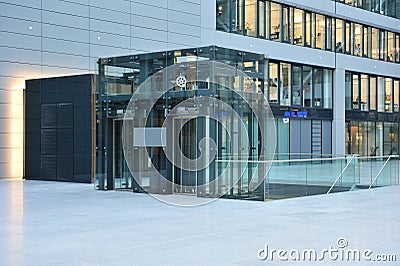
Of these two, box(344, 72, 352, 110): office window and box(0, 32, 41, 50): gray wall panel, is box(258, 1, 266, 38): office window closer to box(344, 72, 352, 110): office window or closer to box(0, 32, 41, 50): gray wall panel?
box(344, 72, 352, 110): office window

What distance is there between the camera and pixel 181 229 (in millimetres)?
10945

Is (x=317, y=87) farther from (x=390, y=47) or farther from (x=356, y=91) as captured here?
(x=390, y=47)

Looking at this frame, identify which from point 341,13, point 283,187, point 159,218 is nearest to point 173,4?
point 341,13

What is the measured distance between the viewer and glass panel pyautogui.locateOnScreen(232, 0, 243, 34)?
A: 3481 cm

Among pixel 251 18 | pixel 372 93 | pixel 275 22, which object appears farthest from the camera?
pixel 372 93

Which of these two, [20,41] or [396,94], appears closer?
[20,41]

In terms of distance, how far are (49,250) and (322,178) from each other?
11.3 metres

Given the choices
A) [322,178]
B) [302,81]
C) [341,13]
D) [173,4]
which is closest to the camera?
[322,178]

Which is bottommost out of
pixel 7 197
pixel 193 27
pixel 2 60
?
pixel 7 197

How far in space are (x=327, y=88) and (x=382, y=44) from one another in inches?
314

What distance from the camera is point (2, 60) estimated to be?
82.0 ft

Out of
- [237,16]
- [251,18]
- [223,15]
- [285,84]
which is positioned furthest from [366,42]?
[223,15]

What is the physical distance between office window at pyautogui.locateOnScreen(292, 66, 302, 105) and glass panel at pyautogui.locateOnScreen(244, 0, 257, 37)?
3.86m

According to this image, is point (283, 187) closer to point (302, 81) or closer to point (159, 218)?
point (159, 218)
